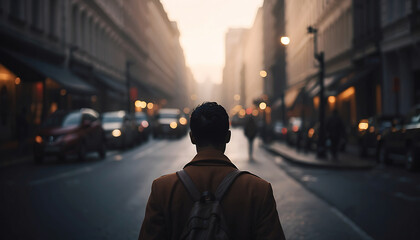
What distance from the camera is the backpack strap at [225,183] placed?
2.46 meters

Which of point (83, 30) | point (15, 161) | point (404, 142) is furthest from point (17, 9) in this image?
point (404, 142)

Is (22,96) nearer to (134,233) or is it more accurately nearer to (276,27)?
(134,233)

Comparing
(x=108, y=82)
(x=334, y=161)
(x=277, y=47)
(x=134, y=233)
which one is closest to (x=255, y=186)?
(x=134, y=233)

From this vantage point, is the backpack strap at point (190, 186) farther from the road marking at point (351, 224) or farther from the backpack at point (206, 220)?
the road marking at point (351, 224)

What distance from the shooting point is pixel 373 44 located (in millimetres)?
29438

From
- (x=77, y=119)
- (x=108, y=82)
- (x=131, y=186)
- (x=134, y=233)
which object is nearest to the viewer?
(x=134, y=233)

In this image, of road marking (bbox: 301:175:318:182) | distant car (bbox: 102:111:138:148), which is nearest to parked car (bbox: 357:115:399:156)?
road marking (bbox: 301:175:318:182)

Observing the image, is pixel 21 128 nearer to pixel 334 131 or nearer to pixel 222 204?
pixel 334 131

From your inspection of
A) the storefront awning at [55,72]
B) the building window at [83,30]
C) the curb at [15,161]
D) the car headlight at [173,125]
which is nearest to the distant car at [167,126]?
the car headlight at [173,125]

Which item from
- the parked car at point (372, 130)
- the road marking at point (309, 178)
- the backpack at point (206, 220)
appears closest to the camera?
the backpack at point (206, 220)

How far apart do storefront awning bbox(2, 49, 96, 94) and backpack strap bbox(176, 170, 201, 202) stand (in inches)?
922

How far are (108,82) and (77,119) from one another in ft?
78.8

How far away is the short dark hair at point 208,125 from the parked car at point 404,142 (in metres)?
13.9

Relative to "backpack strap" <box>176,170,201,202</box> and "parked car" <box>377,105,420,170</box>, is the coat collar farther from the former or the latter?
"parked car" <box>377,105,420,170</box>
